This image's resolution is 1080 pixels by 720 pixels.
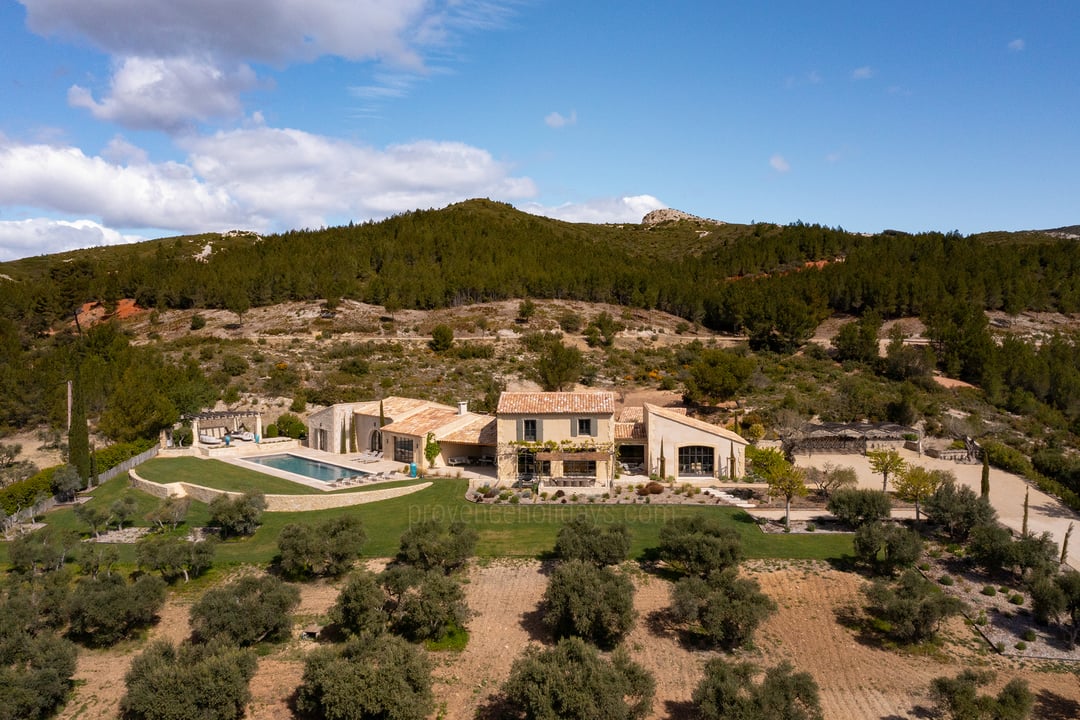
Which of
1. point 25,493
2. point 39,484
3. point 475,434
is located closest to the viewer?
point 25,493

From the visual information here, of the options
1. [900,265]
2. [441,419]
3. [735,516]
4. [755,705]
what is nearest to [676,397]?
[441,419]

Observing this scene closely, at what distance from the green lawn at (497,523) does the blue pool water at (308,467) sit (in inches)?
→ 230

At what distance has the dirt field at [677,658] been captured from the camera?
15766 mm

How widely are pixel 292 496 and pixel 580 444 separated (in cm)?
1320

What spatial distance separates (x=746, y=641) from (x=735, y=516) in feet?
28.3

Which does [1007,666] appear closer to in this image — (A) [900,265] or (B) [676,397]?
(B) [676,397]

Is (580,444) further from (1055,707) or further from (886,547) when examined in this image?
(1055,707)

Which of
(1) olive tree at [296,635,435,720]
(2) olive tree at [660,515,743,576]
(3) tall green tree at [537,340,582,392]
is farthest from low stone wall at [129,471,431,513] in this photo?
(3) tall green tree at [537,340,582,392]

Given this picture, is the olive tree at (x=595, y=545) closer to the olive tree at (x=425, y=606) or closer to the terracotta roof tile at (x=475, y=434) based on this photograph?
the olive tree at (x=425, y=606)

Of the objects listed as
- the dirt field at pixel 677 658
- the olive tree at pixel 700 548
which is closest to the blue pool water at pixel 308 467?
the dirt field at pixel 677 658

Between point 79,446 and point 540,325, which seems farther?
point 540,325

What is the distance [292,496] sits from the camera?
28422 millimetres

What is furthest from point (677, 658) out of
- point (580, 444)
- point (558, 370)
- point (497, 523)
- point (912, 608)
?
point (558, 370)

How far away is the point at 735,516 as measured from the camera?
2652 cm
